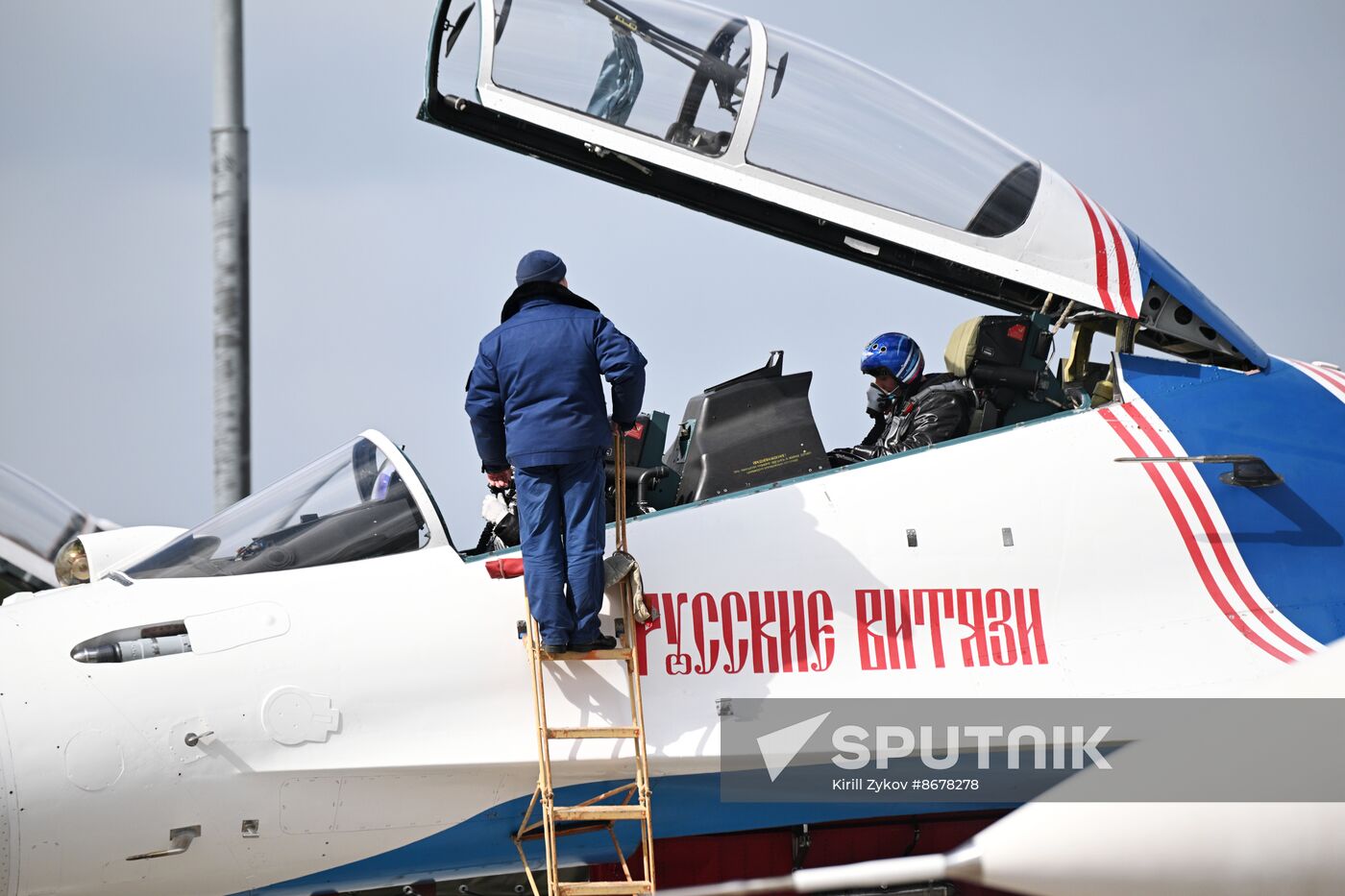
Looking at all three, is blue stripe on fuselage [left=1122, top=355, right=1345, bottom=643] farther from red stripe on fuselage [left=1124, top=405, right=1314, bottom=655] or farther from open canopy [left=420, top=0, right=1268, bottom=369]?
open canopy [left=420, top=0, right=1268, bottom=369]

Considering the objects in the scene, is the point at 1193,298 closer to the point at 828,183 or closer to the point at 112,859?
the point at 828,183

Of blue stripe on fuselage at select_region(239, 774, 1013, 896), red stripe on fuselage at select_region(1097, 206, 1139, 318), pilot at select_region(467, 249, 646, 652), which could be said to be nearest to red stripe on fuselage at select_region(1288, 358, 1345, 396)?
red stripe on fuselage at select_region(1097, 206, 1139, 318)

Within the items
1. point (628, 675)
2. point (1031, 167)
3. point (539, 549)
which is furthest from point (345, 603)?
point (1031, 167)

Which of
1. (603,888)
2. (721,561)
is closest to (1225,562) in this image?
(721,561)

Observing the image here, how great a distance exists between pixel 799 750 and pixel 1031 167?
3089 millimetres

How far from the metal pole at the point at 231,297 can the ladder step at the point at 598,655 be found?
3.38 metres

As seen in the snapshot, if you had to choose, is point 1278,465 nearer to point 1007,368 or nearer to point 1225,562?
point 1225,562

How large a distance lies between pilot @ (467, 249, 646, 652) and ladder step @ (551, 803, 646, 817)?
0.60 m

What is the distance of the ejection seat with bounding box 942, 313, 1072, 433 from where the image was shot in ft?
23.4

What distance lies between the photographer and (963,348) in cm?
718

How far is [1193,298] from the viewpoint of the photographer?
22.5ft

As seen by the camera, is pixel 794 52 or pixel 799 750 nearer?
pixel 799 750

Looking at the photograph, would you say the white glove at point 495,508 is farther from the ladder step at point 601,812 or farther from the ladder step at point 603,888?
the ladder step at point 603,888

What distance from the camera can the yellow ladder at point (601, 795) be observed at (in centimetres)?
539
